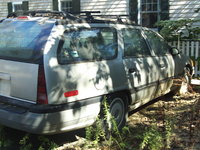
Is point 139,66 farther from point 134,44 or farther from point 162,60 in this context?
point 162,60

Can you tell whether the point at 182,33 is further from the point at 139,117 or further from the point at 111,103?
the point at 111,103

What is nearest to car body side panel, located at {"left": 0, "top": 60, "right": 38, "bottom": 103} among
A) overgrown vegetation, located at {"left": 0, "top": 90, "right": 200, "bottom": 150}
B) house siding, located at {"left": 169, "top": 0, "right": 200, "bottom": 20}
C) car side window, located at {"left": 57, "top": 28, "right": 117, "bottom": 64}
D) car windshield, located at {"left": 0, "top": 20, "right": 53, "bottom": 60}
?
car windshield, located at {"left": 0, "top": 20, "right": 53, "bottom": 60}

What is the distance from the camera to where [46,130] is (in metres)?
3.54

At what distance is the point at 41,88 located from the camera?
3.46 m

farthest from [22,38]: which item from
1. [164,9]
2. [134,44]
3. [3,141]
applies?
[164,9]

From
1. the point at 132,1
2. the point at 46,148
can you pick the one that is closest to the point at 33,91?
the point at 46,148

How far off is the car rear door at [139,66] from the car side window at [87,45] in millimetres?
322

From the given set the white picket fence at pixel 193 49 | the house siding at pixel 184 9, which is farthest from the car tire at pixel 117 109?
the house siding at pixel 184 9

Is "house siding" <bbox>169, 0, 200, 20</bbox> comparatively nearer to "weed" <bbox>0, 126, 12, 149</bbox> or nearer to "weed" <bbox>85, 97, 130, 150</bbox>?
"weed" <bbox>85, 97, 130, 150</bbox>

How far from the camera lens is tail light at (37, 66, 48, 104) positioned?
344 cm

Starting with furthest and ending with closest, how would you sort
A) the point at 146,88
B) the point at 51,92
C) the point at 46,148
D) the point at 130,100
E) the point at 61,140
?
the point at 146,88, the point at 130,100, the point at 61,140, the point at 46,148, the point at 51,92

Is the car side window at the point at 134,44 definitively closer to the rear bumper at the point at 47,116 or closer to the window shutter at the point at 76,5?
the rear bumper at the point at 47,116

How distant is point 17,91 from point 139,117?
8.47ft

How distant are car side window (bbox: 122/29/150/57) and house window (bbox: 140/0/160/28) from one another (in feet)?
21.6
